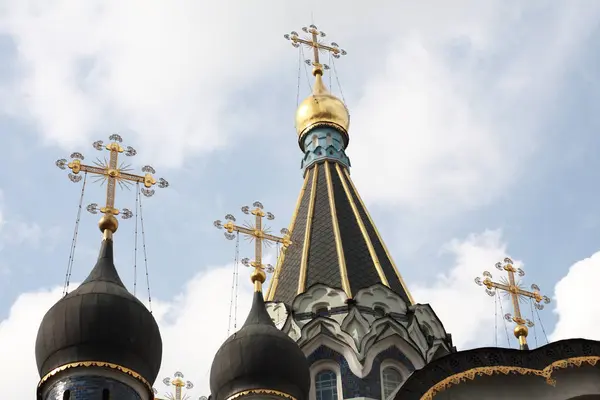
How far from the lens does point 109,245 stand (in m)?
13.4

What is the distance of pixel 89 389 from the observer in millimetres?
12016

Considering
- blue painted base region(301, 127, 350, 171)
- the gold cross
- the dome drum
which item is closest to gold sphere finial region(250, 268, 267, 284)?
the gold cross

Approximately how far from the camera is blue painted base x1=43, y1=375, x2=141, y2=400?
39.3 feet

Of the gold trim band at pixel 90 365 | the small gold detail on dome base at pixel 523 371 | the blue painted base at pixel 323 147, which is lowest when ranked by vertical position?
the small gold detail on dome base at pixel 523 371

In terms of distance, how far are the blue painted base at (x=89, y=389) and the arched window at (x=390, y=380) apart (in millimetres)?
3765

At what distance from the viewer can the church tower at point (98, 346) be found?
39.8ft

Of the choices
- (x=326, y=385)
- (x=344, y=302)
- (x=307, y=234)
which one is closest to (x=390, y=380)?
(x=326, y=385)

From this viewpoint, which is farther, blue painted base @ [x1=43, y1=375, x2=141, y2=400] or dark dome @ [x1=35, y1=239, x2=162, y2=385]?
dark dome @ [x1=35, y1=239, x2=162, y2=385]

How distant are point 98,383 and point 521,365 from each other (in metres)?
3.88

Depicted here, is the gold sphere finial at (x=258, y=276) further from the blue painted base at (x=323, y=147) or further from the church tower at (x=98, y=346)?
the blue painted base at (x=323, y=147)

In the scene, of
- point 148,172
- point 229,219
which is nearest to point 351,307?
point 229,219

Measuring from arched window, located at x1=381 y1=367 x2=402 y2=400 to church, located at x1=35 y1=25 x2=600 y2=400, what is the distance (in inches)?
0.9

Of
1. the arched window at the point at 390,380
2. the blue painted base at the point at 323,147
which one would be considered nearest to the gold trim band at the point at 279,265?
the blue painted base at the point at 323,147

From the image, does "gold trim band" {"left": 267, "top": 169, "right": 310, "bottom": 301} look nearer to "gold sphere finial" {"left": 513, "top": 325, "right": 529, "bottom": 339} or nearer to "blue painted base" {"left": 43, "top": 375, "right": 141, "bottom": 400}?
"gold sphere finial" {"left": 513, "top": 325, "right": 529, "bottom": 339}
